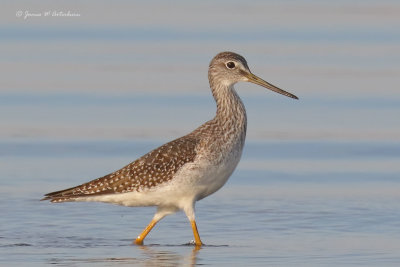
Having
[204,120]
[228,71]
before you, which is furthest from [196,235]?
[204,120]

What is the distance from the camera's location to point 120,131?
19781 millimetres

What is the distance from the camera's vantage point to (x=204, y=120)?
19953 mm

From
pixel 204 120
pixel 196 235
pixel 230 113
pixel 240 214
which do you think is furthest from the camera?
pixel 204 120

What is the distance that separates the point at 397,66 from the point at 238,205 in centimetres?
792

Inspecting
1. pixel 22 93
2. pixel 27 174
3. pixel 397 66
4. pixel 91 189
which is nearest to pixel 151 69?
pixel 22 93

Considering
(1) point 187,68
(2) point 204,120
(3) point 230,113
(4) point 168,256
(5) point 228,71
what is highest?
(1) point 187,68

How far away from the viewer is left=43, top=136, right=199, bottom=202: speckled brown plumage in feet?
47.6

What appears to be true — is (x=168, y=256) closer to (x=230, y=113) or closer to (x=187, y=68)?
(x=230, y=113)

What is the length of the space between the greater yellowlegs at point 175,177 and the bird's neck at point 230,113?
17 millimetres

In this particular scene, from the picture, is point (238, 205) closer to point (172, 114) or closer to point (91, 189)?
point (91, 189)

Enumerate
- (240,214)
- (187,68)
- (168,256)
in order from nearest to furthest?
(168,256) < (240,214) < (187,68)

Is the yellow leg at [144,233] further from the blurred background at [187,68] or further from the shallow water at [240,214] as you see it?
the blurred background at [187,68]

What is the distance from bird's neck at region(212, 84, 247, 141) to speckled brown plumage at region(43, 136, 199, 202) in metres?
0.41

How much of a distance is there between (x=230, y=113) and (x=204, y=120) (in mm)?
4921
